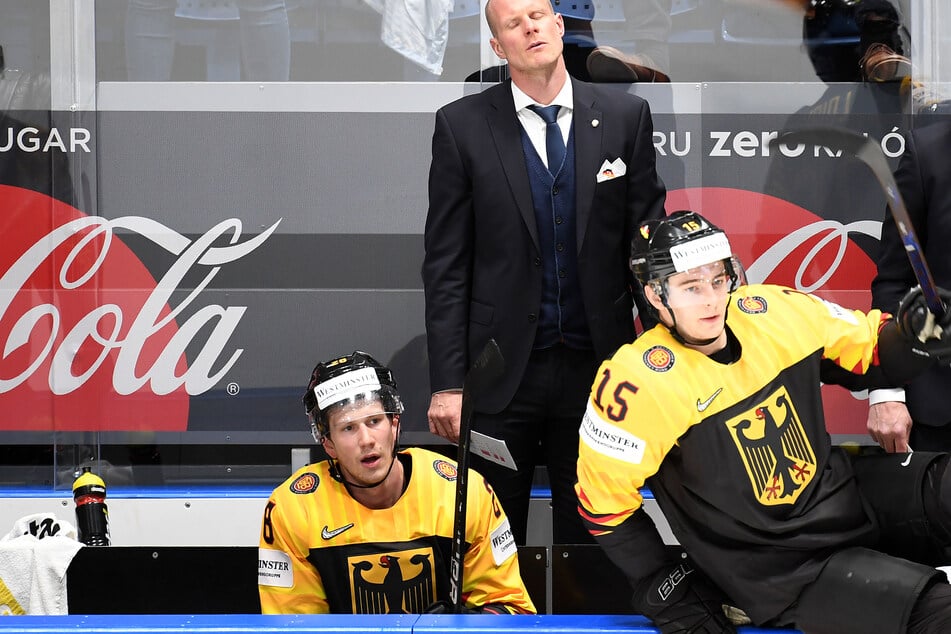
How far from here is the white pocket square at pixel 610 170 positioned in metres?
2.55

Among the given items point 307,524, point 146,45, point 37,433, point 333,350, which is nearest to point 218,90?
point 146,45

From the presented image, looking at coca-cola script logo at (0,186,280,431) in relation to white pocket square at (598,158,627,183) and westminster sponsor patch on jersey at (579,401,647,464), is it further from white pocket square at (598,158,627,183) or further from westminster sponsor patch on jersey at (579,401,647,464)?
westminster sponsor patch on jersey at (579,401,647,464)

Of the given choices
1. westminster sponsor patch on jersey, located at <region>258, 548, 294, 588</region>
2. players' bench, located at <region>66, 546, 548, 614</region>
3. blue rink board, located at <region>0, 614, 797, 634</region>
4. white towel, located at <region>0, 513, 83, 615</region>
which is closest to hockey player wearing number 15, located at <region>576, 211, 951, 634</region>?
blue rink board, located at <region>0, 614, 797, 634</region>

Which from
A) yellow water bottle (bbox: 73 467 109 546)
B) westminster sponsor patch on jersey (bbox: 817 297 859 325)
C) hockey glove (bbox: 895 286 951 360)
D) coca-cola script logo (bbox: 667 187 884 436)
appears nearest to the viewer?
hockey glove (bbox: 895 286 951 360)

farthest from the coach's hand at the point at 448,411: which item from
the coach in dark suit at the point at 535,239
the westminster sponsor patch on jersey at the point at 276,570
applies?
the westminster sponsor patch on jersey at the point at 276,570

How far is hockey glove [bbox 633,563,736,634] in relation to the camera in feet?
5.73

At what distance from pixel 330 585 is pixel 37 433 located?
1349 mm

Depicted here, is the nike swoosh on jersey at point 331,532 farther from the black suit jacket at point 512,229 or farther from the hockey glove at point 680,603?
the hockey glove at point 680,603

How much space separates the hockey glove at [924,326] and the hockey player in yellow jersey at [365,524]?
3.04 feet

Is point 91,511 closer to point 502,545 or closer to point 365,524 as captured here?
point 365,524

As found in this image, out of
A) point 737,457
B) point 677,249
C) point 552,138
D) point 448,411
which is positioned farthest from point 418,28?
point 737,457

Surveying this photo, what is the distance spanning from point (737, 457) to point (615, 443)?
220 millimetres

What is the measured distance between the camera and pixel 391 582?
2408 mm

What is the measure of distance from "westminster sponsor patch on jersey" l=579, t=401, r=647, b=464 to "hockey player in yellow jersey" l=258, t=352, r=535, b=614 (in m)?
0.50
